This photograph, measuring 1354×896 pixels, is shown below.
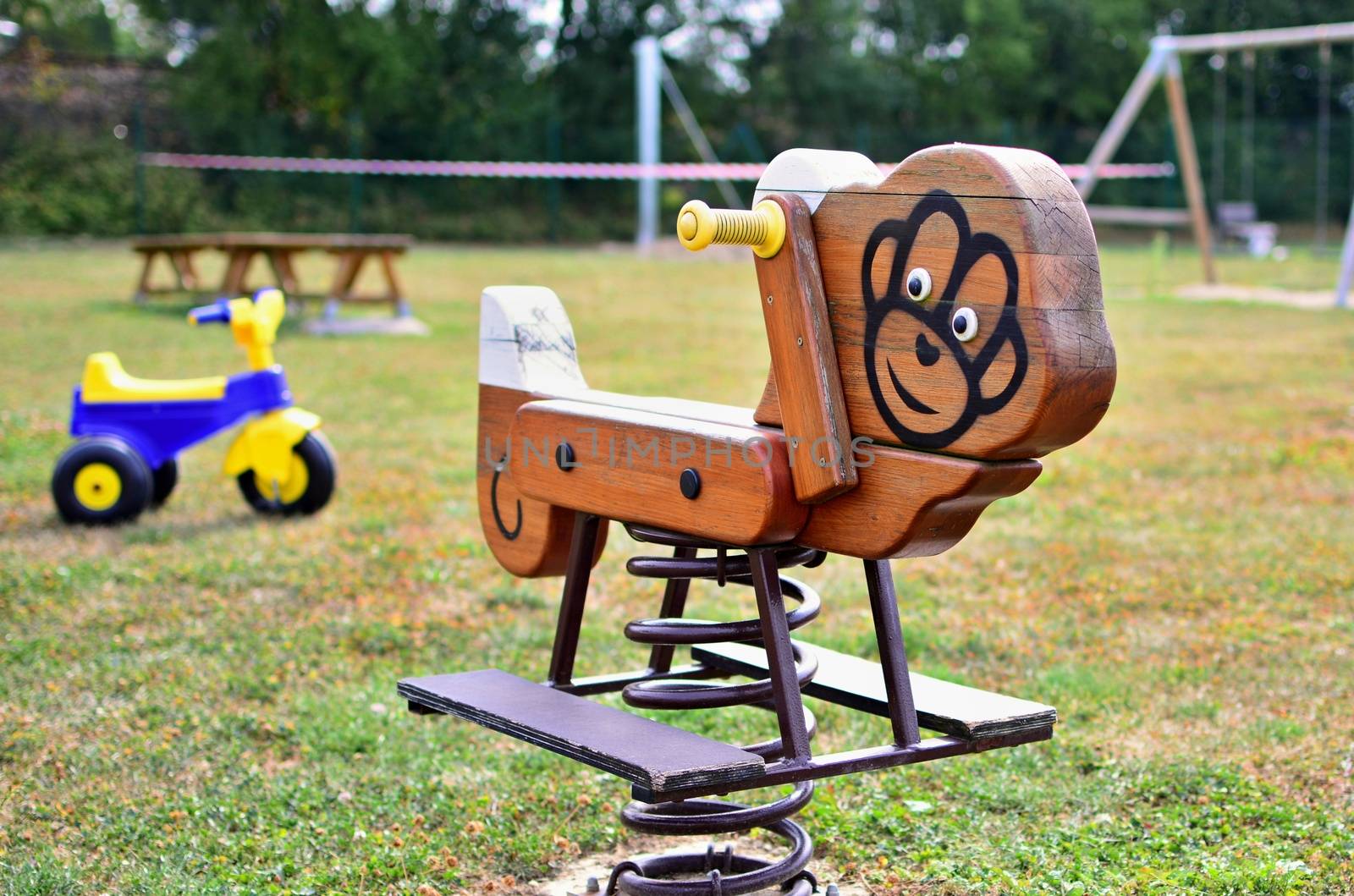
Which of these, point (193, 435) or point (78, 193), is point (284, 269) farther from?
point (78, 193)

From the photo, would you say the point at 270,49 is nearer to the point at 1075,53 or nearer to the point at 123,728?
the point at 1075,53

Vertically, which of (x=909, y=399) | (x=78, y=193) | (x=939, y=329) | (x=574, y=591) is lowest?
(x=574, y=591)

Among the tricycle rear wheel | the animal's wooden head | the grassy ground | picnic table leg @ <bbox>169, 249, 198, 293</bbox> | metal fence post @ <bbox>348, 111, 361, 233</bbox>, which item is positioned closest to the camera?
the animal's wooden head

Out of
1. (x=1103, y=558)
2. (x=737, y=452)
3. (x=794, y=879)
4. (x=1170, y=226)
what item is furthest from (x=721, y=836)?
(x=1170, y=226)

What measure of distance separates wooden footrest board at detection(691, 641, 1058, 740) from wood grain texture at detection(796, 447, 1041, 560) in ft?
1.20

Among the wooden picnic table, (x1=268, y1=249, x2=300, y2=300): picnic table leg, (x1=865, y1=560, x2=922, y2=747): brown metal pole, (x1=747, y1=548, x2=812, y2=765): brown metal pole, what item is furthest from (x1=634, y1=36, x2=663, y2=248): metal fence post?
(x1=747, y1=548, x2=812, y2=765): brown metal pole

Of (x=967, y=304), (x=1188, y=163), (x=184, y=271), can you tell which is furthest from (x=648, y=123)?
(x=967, y=304)

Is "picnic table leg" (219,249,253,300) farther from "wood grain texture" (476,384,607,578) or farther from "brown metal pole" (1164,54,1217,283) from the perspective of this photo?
"wood grain texture" (476,384,607,578)

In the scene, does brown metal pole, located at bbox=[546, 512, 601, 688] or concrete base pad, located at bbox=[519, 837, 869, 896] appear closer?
brown metal pole, located at bbox=[546, 512, 601, 688]

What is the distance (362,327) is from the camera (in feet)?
42.8

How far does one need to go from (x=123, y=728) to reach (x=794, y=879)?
6.81 ft

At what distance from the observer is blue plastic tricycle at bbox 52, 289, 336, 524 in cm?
616

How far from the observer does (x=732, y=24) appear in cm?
3519

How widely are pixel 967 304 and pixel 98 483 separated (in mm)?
5042
